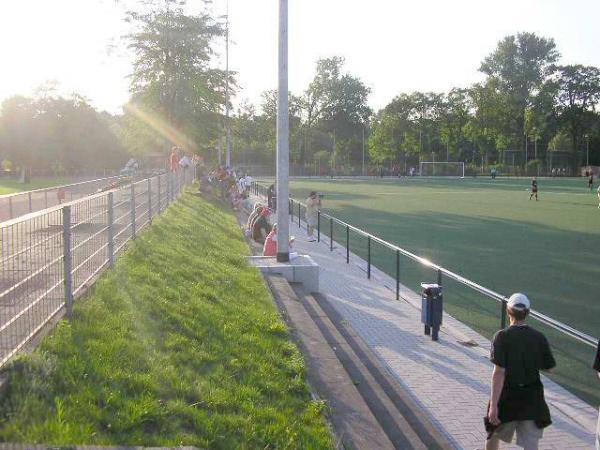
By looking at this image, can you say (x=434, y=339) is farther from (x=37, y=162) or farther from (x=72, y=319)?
(x=37, y=162)

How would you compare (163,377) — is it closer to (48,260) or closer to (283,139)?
(48,260)

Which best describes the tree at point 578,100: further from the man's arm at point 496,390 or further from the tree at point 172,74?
the man's arm at point 496,390

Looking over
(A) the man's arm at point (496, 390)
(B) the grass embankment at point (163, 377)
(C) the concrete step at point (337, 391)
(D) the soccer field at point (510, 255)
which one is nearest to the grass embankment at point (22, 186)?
(D) the soccer field at point (510, 255)

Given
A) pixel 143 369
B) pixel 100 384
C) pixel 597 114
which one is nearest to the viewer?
pixel 100 384

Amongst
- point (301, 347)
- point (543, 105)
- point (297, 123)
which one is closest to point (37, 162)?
point (297, 123)

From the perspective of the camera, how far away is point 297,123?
113562mm

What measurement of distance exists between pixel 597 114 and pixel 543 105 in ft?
24.7

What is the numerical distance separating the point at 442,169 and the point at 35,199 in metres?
84.1

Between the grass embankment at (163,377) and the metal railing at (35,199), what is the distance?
30.5ft

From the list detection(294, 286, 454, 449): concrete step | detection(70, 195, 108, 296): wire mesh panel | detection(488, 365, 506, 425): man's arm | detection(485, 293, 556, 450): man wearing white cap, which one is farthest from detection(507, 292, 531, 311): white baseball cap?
detection(70, 195, 108, 296): wire mesh panel

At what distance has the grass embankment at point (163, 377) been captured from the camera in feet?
13.7

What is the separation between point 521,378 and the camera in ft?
15.1

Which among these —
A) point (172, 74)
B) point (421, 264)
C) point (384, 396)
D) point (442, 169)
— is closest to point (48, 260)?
point (384, 396)

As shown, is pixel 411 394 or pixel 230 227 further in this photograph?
pixel 230 227
